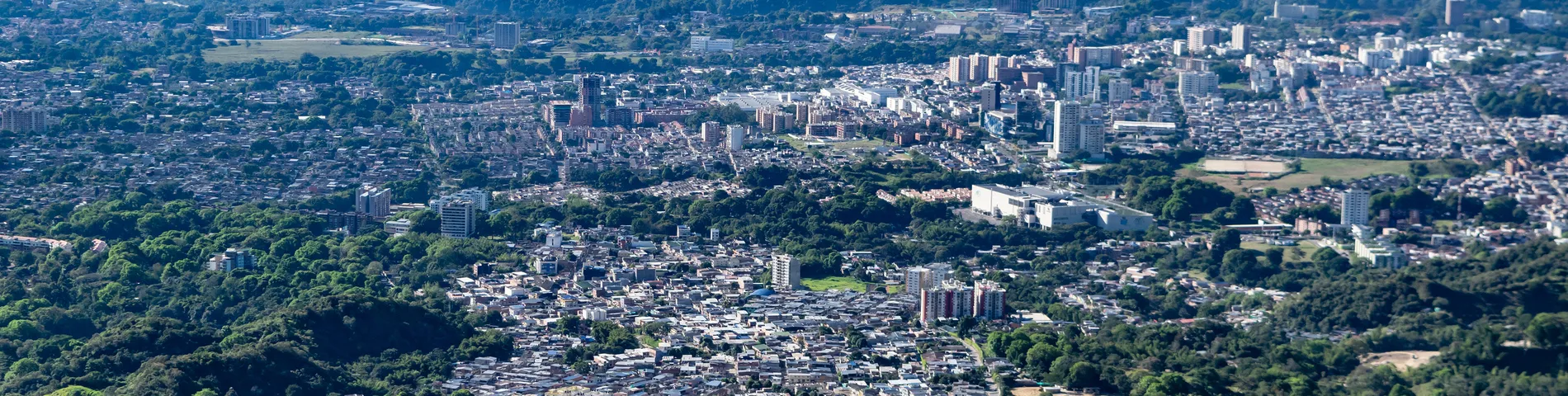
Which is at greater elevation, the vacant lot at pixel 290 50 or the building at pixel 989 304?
the vacant lot at pixel 290 50

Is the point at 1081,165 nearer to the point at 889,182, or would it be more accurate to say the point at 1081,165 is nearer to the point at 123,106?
the point at 889,182

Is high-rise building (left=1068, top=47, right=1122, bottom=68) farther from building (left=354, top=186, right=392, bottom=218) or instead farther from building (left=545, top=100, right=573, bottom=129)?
building (left=354, top=186, right=392, bottom=218)

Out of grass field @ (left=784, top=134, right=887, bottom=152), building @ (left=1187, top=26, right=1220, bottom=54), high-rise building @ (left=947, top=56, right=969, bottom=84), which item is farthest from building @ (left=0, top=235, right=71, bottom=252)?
building @ (left=1187, top=26, right=1220, bottom=54)

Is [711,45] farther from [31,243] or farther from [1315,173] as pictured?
[31,243]

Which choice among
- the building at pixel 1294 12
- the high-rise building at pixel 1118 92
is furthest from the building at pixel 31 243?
the building at pixel 1294 12

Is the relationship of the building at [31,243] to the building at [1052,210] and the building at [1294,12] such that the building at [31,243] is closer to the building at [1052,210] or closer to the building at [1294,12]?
the building at [1052,210]

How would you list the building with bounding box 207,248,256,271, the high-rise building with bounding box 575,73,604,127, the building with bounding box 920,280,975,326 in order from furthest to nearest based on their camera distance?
the high-rise building with bounding box 575,73,604,127 < the building with bounding box 207,248,256,271 < the building with bounding box 920,280,975,326

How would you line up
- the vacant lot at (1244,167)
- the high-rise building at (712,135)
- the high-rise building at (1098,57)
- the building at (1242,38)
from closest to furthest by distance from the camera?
the vacant lot at (1244,167) → the high-rise building at (712,135) → the high-rise building at (1098,57) → the building at (1242,38)
